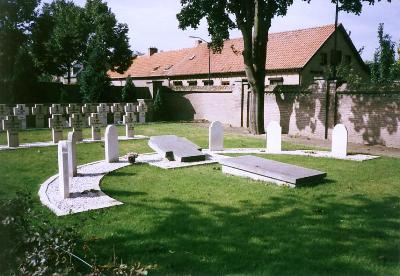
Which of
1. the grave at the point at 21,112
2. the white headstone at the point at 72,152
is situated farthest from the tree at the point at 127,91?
the white headstone at the point at 72,152

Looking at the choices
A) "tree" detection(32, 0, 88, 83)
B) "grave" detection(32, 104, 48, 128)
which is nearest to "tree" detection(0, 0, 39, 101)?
"tree" detection(32, 0, 88, 83)

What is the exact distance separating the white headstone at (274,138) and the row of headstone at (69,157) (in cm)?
557

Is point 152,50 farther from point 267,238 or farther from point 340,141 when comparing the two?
point 267,238

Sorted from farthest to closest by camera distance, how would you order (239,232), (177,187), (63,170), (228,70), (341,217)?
(228,70) < (177,187) < (63,170) < (341,217) < (239,232)

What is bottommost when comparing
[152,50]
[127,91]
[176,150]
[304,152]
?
[304,152]

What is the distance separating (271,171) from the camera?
8703mm

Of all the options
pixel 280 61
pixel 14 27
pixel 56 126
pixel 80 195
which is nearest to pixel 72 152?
pixel 80 195

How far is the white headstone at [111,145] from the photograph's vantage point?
10760mm

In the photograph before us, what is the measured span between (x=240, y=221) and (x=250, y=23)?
14294 millimetres

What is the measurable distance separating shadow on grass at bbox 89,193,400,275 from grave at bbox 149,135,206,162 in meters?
3.81

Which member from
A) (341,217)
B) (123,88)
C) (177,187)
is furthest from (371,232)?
(123,88)

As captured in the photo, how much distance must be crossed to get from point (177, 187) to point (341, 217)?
3.57 metres

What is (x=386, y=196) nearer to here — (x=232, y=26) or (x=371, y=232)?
(x=371, y=232)

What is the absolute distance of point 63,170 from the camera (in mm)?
→ 7422
